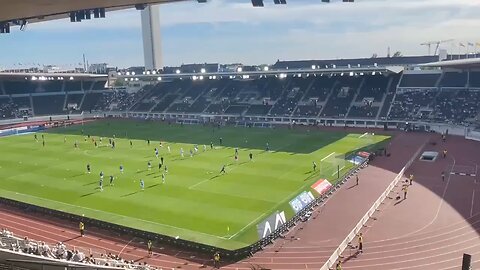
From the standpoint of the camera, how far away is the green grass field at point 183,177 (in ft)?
93.9

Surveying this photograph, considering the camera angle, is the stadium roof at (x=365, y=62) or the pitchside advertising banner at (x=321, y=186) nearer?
the pitchside advertising banner at (x=321, y=186)

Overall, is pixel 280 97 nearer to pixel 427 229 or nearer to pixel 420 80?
pixel 420 80

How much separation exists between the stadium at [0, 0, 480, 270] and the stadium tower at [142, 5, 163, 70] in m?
90.2

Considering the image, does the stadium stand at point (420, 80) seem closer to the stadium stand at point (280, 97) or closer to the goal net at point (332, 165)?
the stadium stand at point (280, 97)

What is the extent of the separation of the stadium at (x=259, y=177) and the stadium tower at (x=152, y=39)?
3552 inches

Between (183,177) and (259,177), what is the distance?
6.56 metres

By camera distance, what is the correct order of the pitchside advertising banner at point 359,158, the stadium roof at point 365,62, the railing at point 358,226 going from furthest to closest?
the stadium roof at point 365,62, the pitchside advertising banner at point 359,158, the railing at point 358,226

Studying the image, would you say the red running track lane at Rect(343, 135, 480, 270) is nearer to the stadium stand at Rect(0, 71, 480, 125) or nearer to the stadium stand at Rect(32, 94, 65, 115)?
the stadium stand at Rect(0, 71, 480, 125)

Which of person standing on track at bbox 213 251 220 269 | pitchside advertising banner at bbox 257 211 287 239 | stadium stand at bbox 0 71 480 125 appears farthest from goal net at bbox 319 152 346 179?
stadium stand at bbox 0 71 480 125

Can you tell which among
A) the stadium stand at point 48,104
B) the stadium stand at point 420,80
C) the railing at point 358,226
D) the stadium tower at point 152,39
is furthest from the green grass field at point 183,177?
the stadium tower at point 152,39

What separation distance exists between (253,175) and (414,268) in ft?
60.3

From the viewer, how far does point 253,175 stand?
1519 inches

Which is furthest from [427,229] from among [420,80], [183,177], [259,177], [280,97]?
[280,97]

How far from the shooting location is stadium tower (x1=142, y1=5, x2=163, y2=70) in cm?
17025
